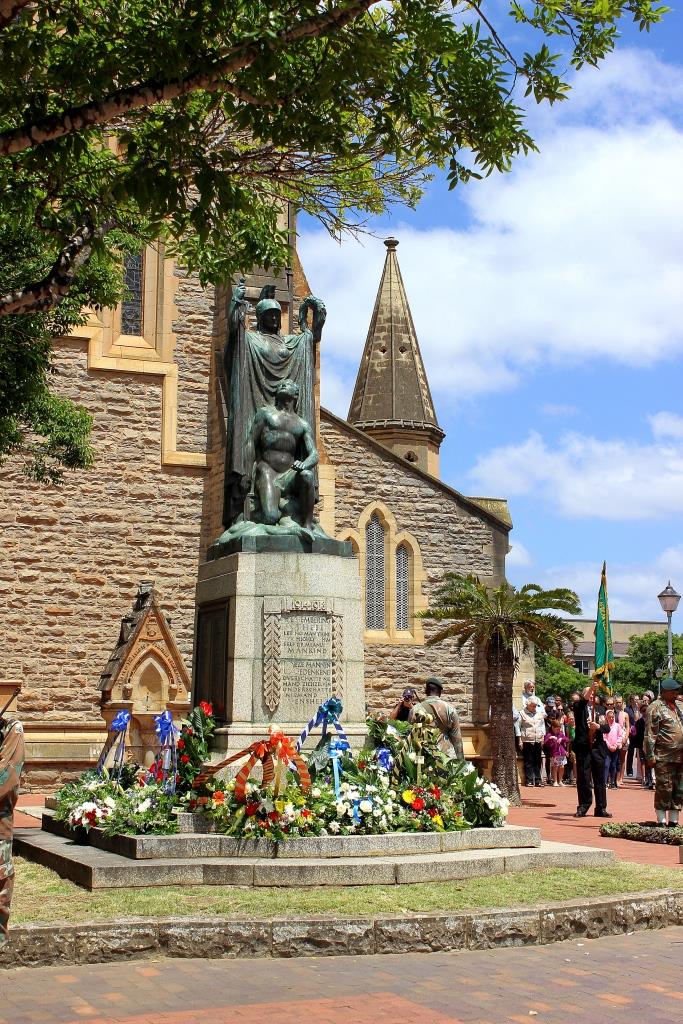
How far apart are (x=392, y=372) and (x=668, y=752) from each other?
2464 centimetres

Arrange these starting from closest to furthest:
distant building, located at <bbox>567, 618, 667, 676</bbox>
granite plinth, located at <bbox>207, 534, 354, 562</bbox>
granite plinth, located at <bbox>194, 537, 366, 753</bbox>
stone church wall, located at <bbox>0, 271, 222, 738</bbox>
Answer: granite plinth, located at <bbox>194, 537, 366, 753</bbox>
granite plinth, located at <bbox>207, 534, 354, 562</bbox>
stone church wall, located at <bbox>0, 271, 222, 738</bbox>
distant building, located at <bbox>567, 618, 667, 676</bbox>

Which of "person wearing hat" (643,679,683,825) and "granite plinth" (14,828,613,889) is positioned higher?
"person wearing hat" (643,679,683,825)

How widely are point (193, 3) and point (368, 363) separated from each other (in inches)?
1180

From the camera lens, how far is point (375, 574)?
87.7 feet

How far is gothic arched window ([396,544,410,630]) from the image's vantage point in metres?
27.0

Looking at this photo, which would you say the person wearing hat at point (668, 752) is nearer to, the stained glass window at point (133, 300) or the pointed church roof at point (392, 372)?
the stained glass window at point (133, 300)

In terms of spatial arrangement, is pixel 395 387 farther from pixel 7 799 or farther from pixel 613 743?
pixel 7 799

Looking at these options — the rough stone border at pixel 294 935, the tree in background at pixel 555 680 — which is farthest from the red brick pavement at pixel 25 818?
the tree in background at pixel 555 680

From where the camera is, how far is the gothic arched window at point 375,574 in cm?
2666

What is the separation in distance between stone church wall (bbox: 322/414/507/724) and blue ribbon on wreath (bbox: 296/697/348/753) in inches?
616

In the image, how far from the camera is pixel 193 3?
829cm

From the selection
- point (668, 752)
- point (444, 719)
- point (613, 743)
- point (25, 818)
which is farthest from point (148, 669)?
point (668, 752)

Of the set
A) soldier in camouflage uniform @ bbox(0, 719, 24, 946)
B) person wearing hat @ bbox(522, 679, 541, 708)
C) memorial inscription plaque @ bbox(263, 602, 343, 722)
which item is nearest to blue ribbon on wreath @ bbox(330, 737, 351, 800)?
memorial inscription plaque @ bbox(263, 602, 343, 722)

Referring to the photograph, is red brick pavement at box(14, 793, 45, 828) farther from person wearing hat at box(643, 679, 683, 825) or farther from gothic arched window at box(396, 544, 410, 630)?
gothic arched window at box(396, 544, 410, 630)
